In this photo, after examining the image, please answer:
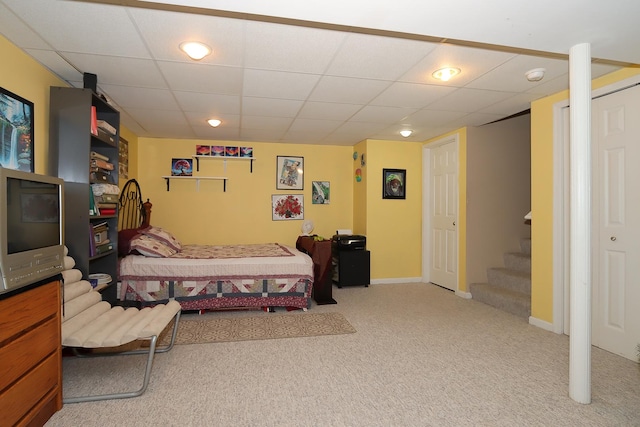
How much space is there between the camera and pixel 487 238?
4.89 m

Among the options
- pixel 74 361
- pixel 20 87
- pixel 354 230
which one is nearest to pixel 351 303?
pixel 354 230

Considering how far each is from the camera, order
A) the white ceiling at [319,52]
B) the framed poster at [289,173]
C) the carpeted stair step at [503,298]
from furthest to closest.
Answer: the framed poster at [289,173] < the carpeted stair step at [503,298] < the white ceiling at [319,52]

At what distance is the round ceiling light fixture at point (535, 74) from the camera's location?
284 centimetres

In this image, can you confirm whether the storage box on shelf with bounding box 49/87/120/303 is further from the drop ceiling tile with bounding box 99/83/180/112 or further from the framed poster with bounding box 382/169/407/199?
the framed poster with bounding box 382/169/407/199

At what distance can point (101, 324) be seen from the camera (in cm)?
237

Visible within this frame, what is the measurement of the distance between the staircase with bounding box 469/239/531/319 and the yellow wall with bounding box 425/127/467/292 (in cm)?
20

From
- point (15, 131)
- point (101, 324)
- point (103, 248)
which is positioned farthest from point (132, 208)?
point (101, 324)

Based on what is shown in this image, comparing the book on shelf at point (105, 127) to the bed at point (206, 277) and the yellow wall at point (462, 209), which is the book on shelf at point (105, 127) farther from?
the yellow wall at point (462, 209)

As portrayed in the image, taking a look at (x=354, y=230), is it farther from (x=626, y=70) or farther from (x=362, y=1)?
(x=362, y=1)

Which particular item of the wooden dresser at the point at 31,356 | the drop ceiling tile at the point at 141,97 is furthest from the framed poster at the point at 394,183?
the wooden dresser at the point at 31,356

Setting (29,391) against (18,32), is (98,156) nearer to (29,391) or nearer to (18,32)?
(18,32)

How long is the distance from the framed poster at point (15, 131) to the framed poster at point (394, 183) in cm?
440

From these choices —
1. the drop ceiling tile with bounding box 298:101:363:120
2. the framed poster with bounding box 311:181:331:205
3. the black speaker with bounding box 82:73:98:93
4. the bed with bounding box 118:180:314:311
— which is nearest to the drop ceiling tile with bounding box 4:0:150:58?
the black speaker with bounding box 82:73:98:93

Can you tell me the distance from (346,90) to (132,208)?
3.66 m
